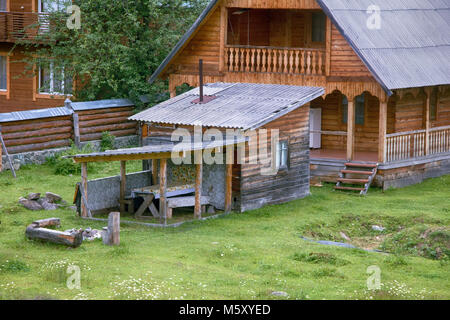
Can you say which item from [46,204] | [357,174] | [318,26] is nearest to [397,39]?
[318,26]

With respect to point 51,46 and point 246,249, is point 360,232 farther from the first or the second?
point 51,46

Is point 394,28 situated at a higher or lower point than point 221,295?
higher

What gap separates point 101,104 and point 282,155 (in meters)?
9.92

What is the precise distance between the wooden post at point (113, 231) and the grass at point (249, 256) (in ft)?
0.78

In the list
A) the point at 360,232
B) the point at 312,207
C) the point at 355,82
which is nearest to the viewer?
the point at 360,232

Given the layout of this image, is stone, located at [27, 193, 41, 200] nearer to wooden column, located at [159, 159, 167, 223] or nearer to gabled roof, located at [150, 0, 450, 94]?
wooden column, located at [159, 159, 167, 223]

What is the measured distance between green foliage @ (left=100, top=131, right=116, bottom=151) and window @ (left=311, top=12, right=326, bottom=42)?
329 inches

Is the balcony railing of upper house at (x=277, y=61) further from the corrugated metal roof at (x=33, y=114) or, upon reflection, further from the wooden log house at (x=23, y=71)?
the wooden log house at (x=23, y=71)

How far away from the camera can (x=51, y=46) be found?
3397 centimetres

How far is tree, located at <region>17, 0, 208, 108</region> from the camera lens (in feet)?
→ 107

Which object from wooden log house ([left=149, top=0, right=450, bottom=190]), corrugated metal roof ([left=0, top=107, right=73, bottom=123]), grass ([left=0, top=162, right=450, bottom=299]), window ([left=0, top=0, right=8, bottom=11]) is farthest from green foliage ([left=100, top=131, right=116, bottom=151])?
window ([left=0, top=0, right=8, bottom=11])

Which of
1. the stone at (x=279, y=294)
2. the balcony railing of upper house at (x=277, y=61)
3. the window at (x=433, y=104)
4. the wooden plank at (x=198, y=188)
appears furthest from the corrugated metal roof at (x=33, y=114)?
the stone at (x=279, y=294)
